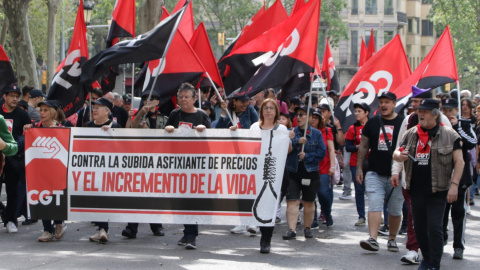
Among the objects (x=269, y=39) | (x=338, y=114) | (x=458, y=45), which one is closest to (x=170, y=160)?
(x=269, y=39)

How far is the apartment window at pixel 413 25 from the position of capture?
256 ft

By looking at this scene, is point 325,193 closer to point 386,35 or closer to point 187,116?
point 187,116

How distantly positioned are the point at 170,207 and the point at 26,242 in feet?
6.08

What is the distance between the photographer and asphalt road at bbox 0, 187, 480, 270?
9.05 m

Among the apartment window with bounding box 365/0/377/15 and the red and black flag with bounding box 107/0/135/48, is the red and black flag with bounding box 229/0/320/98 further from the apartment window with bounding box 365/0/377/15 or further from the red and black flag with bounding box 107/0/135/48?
the apartment window with bounding box 365/0/377/15

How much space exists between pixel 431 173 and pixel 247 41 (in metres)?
6.91

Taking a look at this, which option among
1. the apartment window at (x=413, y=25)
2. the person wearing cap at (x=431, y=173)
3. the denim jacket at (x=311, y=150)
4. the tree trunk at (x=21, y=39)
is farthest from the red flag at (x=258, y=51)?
the apartment window at (x=413, y=25)

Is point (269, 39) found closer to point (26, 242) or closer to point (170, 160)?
point (170, 160)

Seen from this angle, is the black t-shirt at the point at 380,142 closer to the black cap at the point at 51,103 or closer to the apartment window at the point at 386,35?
the black cap at the point at 51,103

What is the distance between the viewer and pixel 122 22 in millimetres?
13016

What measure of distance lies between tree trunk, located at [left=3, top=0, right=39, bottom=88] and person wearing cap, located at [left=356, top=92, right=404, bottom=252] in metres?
14.9

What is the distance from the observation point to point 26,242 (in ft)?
34.5

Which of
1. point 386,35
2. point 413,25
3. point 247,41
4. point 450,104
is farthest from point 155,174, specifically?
point 413,25

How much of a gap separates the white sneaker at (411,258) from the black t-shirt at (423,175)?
91 centimetres
